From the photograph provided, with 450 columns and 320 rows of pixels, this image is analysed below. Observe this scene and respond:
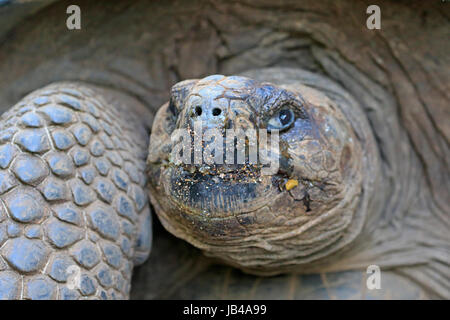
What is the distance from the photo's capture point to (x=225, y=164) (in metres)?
1.52

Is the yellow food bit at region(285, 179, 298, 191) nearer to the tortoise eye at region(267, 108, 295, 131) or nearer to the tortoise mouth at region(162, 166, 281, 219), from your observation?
the tortoise mouth at region(162, 166, 281, 219)

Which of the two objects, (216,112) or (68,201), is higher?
(216,112)

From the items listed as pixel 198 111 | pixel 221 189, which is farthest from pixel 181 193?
pixel 198 111

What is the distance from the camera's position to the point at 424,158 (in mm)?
2252

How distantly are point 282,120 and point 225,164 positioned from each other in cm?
29

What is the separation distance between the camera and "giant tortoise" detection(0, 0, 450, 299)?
63.2 inches

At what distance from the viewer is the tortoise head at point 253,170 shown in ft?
5.05

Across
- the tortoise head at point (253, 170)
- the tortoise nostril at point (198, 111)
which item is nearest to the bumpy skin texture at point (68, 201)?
the tortoise head at point (253, 170)

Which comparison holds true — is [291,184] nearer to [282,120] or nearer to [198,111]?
[282,120]

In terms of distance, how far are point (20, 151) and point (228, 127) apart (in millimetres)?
689

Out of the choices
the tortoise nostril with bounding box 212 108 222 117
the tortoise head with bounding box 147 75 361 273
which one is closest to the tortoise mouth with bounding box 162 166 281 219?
the tortoise head with bounding box 147 75 361 273

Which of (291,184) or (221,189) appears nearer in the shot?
(221,189)

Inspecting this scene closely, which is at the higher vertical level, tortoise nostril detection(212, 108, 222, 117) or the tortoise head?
tortoise nostril detection(212, 108, 222, 117)
